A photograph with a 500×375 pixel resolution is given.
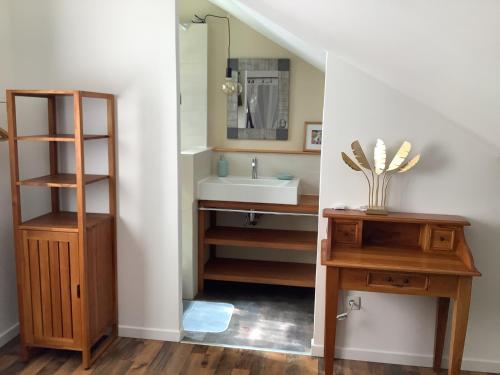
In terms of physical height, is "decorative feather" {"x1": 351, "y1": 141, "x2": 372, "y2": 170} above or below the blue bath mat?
above

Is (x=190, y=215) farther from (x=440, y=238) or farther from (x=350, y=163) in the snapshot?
(x=440, y=238)

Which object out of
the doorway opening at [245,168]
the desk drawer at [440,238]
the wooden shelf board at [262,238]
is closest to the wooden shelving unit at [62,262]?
the doorway opening at [245,168]

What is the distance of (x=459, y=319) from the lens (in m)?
2.08

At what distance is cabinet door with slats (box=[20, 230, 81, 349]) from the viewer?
7.94 feet

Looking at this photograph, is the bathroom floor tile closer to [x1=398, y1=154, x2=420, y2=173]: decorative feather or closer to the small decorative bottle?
the small decorative bottle

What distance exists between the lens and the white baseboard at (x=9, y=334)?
2.71 m

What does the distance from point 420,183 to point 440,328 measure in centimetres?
81

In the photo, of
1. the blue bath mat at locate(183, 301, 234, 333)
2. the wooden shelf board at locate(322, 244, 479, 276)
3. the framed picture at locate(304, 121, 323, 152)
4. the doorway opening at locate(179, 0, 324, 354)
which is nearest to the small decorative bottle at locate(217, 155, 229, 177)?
the doorway opening at locate(179, 0, 324, 354)

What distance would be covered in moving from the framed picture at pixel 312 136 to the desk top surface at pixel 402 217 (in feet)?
4.54

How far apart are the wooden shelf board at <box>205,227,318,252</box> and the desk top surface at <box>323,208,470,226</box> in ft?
3.45

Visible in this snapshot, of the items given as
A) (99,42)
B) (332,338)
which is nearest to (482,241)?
(332,338)

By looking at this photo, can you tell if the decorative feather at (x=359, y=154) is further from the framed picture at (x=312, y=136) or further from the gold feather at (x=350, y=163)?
the framed picture at (x=312, y=136)

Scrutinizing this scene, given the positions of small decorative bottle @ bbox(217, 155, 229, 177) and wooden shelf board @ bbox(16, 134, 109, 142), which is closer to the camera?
wooden shelf board @ bbox(16, 134, 109, 142)

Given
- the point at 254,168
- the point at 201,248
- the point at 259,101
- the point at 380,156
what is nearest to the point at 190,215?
the point at 201,248
